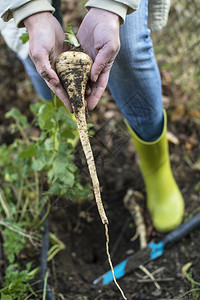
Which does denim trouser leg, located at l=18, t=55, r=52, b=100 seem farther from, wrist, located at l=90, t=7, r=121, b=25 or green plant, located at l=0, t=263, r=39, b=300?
green plant, located at l=0, t=263, r=39, b=300

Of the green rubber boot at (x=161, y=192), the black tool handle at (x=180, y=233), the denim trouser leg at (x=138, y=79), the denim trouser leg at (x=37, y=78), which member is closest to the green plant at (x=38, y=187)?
the denim trouser leg at (x=37, y=78)

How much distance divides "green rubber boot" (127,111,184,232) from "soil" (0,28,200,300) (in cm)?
6

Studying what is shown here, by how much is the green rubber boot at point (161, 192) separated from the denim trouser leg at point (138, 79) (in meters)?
0.15

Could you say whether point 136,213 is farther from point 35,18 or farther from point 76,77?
A: point 35,18

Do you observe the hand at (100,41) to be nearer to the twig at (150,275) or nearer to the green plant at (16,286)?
the green plant at (16,286)

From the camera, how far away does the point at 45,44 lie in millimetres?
A: 896

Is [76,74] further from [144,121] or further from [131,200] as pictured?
[131,200]

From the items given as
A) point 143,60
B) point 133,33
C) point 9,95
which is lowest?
point 9,95

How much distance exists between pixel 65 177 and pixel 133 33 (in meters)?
0.65

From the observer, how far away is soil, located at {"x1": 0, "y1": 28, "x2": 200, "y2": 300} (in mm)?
1411

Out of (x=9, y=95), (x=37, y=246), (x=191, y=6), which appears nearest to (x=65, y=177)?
(x=37, y=246)

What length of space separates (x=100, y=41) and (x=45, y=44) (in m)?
0.16

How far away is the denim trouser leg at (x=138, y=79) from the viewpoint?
1169 mm

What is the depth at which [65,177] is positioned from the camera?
1.33 m
